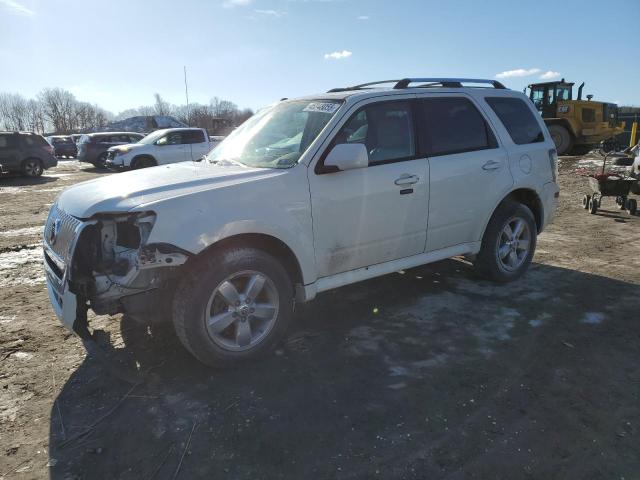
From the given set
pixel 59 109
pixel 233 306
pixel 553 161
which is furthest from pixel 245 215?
pixel 59 109

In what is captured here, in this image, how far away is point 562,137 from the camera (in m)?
18.8

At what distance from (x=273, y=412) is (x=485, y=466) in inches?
48.7

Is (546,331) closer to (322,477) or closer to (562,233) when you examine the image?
(322,477)

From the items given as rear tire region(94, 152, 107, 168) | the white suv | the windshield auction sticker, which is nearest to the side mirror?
the white suv

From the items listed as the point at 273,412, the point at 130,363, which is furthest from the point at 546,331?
the point at 130,363

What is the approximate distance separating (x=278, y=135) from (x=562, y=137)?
1829 centimetres

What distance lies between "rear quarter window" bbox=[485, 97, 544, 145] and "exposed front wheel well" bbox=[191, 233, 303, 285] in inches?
Result: 109

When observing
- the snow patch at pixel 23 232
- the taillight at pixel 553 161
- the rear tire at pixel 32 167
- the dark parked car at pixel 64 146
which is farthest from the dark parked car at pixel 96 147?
the taillight at pixel 553 161

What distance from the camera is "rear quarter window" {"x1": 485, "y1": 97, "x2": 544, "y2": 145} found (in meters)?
4.82

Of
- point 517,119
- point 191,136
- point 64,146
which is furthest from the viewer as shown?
point 64,146

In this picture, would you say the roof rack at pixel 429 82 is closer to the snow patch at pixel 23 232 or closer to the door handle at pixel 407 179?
the door handle at pixel 407 179

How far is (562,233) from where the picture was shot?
7.37 metres

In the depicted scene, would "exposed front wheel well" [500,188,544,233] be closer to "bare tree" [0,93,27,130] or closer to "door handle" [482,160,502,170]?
"door handle" [482,160,502,170]

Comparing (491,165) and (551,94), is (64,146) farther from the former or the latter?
(491,165)
